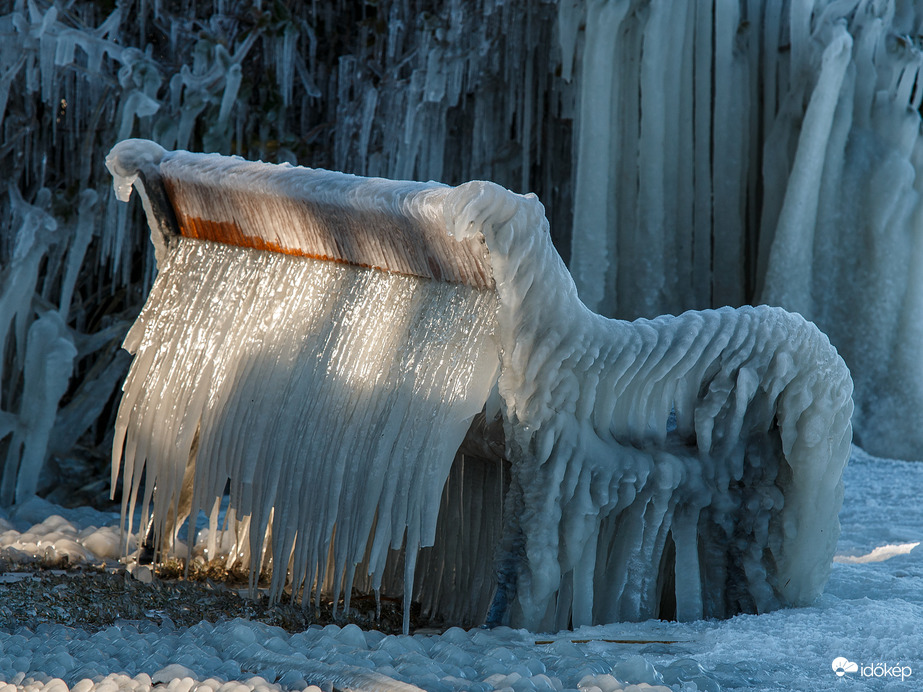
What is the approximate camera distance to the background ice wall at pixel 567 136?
21.3ft

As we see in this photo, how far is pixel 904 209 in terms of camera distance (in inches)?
254

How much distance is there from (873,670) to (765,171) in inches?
182

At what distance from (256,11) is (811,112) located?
4.70m

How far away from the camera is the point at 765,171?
6.82m

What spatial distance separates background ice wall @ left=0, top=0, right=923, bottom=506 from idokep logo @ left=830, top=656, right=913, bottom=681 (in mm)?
3913

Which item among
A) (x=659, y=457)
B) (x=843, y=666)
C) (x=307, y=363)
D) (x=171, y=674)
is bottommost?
(x=171, y=674)

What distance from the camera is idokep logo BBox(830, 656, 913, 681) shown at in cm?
272

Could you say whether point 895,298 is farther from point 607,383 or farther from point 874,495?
point 607,383

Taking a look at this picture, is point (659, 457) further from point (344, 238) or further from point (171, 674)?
point (171, 674)

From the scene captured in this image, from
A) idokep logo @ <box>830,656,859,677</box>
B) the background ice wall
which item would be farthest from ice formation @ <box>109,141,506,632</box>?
the background ice wall

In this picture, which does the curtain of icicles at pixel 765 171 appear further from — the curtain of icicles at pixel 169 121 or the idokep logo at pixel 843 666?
the idokep logo at pixel 843 666

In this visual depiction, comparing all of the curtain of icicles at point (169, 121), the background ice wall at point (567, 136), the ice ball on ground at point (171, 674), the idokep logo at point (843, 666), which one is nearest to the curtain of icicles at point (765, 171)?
the background ice wall at point (567, 136)

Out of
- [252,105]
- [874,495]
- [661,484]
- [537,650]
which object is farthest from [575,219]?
[537,650]

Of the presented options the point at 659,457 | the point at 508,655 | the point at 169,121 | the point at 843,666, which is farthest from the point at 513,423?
the point at 169,121
